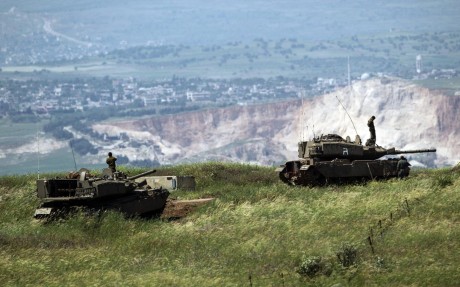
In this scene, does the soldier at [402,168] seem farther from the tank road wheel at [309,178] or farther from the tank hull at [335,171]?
the tank road wheel at [309,178]

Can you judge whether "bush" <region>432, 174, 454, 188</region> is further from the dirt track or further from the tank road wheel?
the dirt track

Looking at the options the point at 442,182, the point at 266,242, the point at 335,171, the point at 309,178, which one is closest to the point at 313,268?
the point at 266,242

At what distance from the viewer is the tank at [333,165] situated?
1750 inches

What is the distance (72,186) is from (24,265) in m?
8.29

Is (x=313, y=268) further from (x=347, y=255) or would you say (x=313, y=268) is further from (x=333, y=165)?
(x=333, y=165)

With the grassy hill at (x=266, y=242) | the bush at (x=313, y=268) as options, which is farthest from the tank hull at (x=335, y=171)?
the bush at (x=313, y=268)

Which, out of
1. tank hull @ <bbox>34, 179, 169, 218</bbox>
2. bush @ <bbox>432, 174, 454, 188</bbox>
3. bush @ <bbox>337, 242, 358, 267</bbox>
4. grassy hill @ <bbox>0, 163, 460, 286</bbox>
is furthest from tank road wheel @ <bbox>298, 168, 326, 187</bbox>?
bush @ <bbox>337, 242, 358, 267</bbox>

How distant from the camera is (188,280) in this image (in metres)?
27.9

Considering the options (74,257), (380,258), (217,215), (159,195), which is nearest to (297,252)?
(380,258)

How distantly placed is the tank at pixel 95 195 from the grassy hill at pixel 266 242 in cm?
72

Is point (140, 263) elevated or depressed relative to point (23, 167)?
elevated

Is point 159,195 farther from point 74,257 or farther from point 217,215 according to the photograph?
point 74,257

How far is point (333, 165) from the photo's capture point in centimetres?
4453

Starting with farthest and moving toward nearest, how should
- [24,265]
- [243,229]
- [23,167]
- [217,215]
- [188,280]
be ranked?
[23,167], [217,215], [243,229], [24,265], [188,280]
